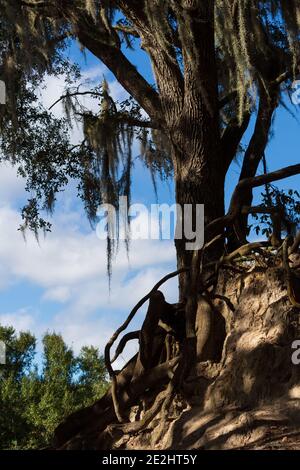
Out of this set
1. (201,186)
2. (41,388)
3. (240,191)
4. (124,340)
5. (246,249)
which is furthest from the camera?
(41,388)

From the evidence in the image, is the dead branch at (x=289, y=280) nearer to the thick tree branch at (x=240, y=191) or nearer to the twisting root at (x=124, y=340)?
the thick tree branch at (x=240, y=191)

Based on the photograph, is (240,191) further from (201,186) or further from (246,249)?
(201,186)

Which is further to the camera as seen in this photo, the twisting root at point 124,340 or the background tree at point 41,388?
the background tree at point 41,388

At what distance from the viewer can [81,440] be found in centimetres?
509

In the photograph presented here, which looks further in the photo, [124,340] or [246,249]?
[124,340]

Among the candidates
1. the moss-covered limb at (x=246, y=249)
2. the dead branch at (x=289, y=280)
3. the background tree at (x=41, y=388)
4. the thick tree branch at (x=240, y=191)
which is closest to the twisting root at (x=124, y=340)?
the moss-covered limb at (x=246, y=249)

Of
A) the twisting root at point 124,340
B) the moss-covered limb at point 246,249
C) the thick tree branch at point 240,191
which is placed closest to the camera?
the moss-covered limb at point 246,249

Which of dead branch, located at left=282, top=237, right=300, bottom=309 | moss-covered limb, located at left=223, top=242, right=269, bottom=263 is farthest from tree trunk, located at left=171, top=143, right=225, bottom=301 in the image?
dead branch, located at left=282, top=237, right=300, bottom=309

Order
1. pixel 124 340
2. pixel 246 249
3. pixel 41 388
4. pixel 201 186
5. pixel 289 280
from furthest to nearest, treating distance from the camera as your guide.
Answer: pixel 41 388
pixel 201 186
pixel 124 340
pixel 246 249
pixel 289 280

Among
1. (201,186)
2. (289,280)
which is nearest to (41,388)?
(201,186)
